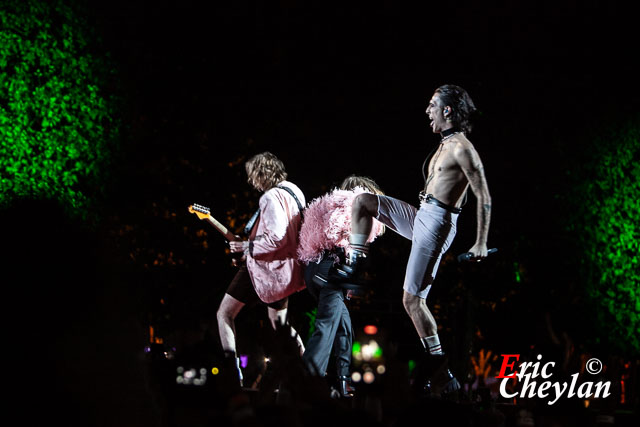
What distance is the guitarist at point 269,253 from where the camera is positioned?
23.6 ft

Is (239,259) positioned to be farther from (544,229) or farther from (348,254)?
(544,229)

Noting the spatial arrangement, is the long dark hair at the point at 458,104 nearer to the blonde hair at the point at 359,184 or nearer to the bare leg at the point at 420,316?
the blonde hair at the point at 359,184

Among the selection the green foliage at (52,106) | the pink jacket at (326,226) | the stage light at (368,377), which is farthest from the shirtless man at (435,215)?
the green foliage at (52,106)

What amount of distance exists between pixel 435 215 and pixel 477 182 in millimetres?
441

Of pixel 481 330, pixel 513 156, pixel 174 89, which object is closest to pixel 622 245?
pixel 513 156

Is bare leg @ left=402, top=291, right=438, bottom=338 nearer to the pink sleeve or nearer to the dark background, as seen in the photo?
the pink sleeve

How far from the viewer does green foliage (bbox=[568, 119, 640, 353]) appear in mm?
11172

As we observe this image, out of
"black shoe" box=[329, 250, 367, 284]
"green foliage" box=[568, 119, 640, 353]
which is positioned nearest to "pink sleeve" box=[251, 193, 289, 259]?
"black shoe" box=[329, 250, 367, 284]

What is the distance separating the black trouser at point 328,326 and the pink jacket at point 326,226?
124 millimetres

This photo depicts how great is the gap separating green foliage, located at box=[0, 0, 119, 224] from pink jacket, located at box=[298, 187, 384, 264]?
4.82 meters

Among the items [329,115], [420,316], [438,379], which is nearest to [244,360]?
[329,115]

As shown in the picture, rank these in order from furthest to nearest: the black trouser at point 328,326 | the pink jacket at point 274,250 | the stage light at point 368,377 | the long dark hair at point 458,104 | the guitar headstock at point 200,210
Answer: the guitar headstock at point 200,210 < the pink jacket at point 274,250 < the long dark hair at point 458,104 < the black trouser at point 328,326 < the stage light at point 368,377

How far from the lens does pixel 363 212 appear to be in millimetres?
6504

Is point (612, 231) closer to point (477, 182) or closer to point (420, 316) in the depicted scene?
point (477, 182)
